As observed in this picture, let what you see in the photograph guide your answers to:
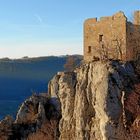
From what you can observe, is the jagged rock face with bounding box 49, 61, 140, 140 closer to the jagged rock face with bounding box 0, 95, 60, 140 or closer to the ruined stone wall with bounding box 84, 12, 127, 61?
the ruined stone wall with bounding box 84, 12, 127, 61

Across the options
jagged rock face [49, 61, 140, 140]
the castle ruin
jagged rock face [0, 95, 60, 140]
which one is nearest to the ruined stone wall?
the castle ruin

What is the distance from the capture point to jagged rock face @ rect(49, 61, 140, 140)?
34.1 m

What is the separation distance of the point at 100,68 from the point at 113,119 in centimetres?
413

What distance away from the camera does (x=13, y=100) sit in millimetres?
196125

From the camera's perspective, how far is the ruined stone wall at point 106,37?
44.4 meters

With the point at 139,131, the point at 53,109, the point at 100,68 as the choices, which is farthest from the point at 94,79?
A: the point at 53,109

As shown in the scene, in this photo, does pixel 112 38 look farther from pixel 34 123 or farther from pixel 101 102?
pixel 101 102

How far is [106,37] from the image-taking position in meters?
46.4

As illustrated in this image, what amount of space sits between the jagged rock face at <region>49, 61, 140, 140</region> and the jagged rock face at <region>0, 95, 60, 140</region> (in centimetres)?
829

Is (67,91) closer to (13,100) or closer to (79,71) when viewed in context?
(79,71)

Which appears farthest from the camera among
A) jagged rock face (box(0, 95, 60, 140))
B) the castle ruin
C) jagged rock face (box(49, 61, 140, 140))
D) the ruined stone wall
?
jagged rock face (box(0, 95, 60, 140))

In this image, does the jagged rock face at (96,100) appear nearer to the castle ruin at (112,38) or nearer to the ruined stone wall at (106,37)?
the castle ruin at (112,38)

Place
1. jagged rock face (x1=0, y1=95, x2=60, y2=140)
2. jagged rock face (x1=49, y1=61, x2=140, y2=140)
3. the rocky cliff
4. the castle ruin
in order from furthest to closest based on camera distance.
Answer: jagged rock face (x1=0, y1=95, x2=60, y2=140) < the castle ruin < jagged rock face (x1=49, y1=61, x2=140, y2=140) < the rocky cliff

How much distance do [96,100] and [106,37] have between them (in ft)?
37.9
